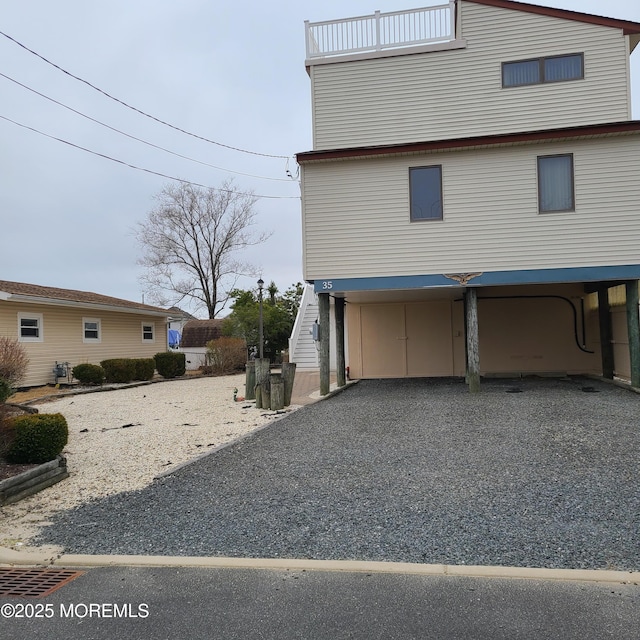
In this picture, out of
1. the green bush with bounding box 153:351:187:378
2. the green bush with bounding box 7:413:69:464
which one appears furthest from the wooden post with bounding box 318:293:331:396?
the green bush with bounding box 153:351:187:378

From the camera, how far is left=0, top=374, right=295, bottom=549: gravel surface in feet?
16.7

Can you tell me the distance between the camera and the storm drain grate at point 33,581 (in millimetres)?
3363

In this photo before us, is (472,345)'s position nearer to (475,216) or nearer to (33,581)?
(475,216)

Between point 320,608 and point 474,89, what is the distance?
1155 centimetres

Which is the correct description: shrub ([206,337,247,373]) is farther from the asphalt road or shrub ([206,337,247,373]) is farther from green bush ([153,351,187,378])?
the asphalt road

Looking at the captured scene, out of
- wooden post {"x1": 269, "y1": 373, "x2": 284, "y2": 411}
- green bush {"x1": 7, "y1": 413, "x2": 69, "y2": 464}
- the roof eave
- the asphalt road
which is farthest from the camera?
the roof eave

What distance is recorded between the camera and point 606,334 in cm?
1256

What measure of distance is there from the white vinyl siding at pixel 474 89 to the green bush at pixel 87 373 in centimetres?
994

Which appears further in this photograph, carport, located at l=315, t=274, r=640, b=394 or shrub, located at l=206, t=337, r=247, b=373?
shrub, located at l=206, t=337, r=247, b=373

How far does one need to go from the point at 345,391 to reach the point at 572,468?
24.4 feet

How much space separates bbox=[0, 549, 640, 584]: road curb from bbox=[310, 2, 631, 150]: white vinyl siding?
10070mm

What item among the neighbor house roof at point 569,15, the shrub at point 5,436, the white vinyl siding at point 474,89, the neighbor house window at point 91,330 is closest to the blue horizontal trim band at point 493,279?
the white vinyl siding at point 474,89

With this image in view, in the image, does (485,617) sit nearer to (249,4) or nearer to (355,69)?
(355,69)

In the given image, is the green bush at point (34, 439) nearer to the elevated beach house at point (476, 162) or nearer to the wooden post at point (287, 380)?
the wooden post at point (287, 380)
